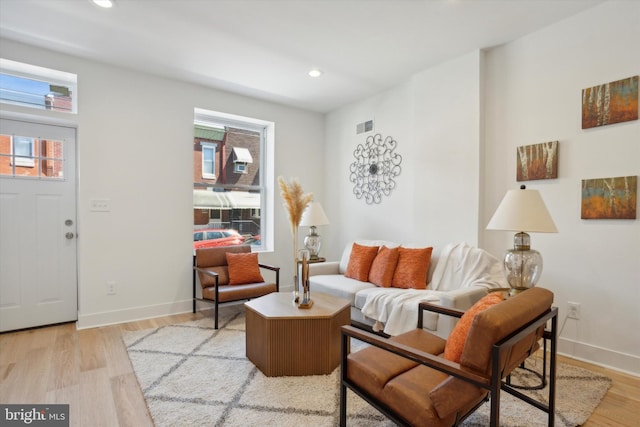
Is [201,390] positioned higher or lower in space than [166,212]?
lower

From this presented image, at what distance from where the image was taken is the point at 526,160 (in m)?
2.95

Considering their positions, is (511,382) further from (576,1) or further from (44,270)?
(44,270)

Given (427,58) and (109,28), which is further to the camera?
(427,58)

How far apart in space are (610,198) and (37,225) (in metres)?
5.17

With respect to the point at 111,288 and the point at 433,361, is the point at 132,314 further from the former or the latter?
the point at 433,361

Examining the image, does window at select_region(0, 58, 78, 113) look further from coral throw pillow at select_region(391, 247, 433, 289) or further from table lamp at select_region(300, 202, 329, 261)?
coral throw pillow at select_region(391, 247, 433, 289)

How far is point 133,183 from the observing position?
3.62 m

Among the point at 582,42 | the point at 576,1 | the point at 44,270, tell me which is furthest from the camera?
the point at 44,270

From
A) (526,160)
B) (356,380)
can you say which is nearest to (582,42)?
(526,160)

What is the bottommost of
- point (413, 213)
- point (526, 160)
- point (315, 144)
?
point (413, 213)

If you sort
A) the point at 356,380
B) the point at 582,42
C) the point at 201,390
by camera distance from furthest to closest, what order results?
the point at 582,42
the point at 201,390
the point at 356,380

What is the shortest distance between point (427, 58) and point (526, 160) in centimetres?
143

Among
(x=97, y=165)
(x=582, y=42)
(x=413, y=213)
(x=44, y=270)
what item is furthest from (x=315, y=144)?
(x=44, y=270)

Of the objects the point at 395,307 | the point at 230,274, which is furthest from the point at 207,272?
the point at 395,307
